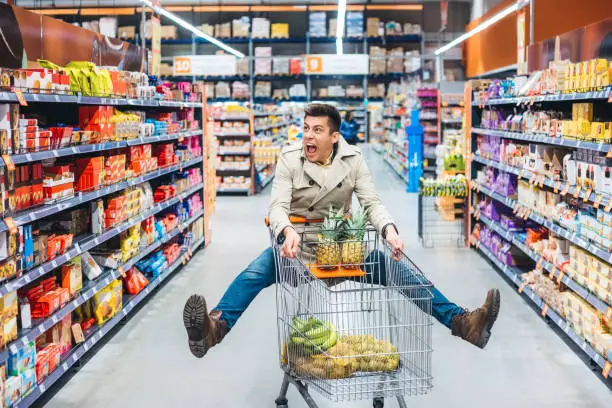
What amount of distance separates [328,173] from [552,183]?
220cm

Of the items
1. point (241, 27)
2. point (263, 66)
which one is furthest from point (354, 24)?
point (241, 27)

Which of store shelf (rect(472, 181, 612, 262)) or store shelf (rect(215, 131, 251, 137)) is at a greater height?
store shelf (rect(215, 131, 251, 137))

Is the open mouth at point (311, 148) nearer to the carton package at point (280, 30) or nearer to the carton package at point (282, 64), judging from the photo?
the carton package at point (282, 64)

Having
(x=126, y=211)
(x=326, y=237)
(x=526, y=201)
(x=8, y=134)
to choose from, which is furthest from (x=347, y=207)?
(x=526, y=201)

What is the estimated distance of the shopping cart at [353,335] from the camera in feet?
9.73

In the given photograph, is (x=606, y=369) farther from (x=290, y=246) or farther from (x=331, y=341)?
(x=290, y=246)

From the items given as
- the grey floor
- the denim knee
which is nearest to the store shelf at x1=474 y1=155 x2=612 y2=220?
the grey floor

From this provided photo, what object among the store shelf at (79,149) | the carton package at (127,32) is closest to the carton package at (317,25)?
the carton package at (127,32)

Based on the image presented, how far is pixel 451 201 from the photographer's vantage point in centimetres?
986

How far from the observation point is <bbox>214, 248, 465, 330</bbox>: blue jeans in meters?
3.41

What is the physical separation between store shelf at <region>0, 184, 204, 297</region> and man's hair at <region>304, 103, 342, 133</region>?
1600mm

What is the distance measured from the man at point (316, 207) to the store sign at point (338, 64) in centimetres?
1351

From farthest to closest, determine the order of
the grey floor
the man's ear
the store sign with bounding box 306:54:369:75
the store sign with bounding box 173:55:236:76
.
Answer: the store sign with bounding box 173:55:236:76 < the store sign with bounding box 306:54:369:75 < the grey floor < the man's ear

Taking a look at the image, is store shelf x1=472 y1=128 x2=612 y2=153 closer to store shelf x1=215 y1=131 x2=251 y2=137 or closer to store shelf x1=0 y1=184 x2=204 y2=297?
store shelf x1=0 y1=184 x2=204 y2=297
